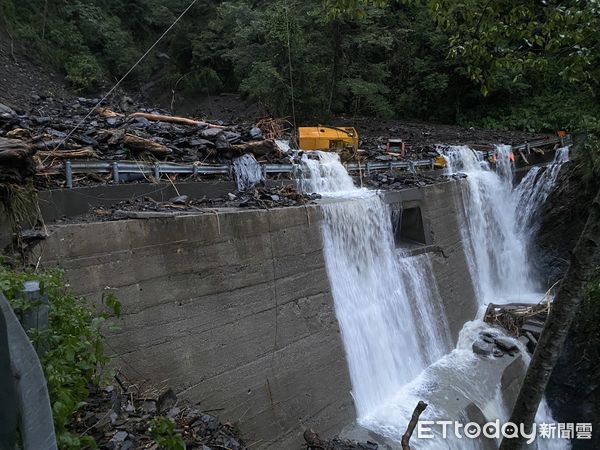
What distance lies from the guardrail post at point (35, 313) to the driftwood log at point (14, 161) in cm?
233

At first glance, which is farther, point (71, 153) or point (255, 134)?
point (255, 134)

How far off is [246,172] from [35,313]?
6.15 meters

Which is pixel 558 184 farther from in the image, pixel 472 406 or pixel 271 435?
pixel 271 435

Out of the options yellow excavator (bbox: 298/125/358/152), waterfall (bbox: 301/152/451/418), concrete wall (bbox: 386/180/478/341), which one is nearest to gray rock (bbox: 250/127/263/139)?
waterfall (bbox: 301/152/451/418)

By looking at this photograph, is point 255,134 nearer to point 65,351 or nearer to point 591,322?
point 65,351

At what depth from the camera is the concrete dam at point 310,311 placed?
5.52 meters

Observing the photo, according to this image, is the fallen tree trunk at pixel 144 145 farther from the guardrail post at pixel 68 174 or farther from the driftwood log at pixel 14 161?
the driftwood log at pixel 14 161

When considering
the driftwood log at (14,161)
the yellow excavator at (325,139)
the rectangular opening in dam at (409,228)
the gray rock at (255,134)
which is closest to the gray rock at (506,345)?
the rectangular opening in dam at (409,228)

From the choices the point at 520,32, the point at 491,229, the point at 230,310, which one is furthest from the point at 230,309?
the point at 491,229

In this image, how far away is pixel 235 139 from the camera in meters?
9.85

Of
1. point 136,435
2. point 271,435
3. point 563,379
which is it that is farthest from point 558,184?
point 136,435

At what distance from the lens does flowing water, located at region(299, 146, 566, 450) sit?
803 centimetres

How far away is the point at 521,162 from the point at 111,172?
14.1 m
